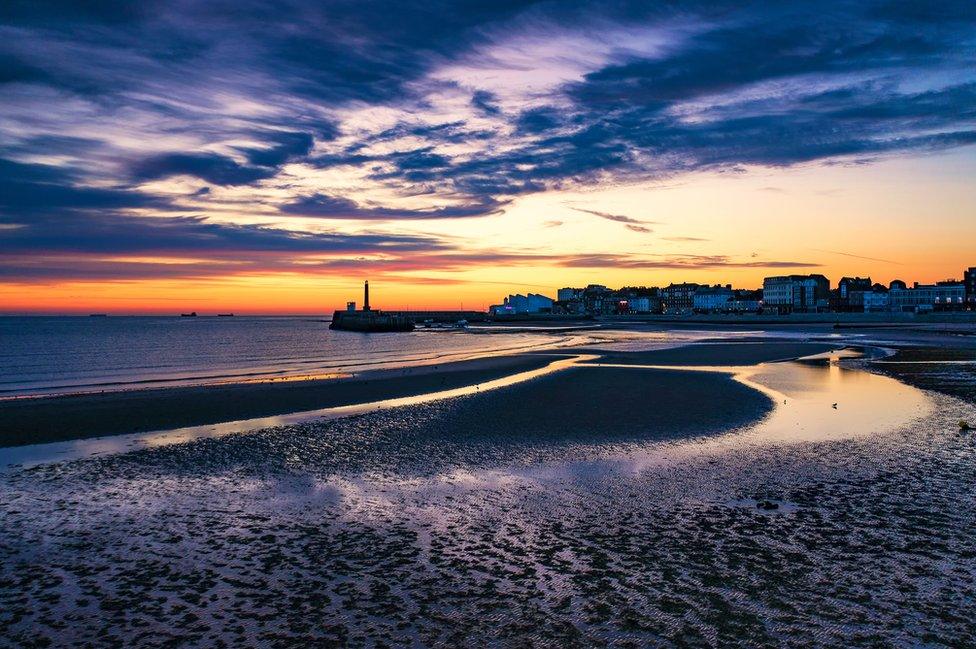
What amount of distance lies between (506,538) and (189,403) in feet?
62.3

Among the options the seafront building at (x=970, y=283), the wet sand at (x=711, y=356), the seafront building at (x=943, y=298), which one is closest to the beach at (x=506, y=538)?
the wet sand at (x=711, y=356)

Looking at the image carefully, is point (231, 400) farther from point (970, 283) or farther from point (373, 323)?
point (970, 283)

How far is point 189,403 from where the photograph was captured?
23812mm

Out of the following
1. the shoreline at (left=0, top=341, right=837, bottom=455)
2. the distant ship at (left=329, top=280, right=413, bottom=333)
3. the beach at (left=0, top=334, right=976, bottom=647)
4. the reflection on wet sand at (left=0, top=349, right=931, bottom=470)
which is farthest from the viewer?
the distant ship at (left=329, top=280, right=413, bottom=333)

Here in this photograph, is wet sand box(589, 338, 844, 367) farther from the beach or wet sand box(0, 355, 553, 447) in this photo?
the beach

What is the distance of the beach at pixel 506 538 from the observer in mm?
6355

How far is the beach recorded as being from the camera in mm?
6355

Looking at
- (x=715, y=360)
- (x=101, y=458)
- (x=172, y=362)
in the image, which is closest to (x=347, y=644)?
(x=101, y=458)

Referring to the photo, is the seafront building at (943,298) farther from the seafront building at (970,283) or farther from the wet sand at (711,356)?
the wet sand at (711,356)

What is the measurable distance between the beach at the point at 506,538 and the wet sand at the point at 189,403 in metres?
4.25

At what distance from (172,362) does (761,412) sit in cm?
4457

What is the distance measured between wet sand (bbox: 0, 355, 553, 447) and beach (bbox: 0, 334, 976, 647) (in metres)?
4.25

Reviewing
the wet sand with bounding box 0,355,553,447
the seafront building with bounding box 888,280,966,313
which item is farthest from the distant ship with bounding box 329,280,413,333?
the seafront building with bounding box 888,280,966,313

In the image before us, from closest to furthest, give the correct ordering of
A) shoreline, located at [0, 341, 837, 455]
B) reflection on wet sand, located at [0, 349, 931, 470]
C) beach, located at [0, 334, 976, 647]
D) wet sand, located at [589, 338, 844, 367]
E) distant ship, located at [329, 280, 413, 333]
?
1. beach, located at [0, 334, 976, 647]
2. reflection on wet sand, located at [0, 349, 931, 470]
3. shoreline, located at [0, 341, 837, 455]
4. wet sand, located at [589, 338, 844, 367]
5. distant ship, located at [329, 280, 413, 333]
